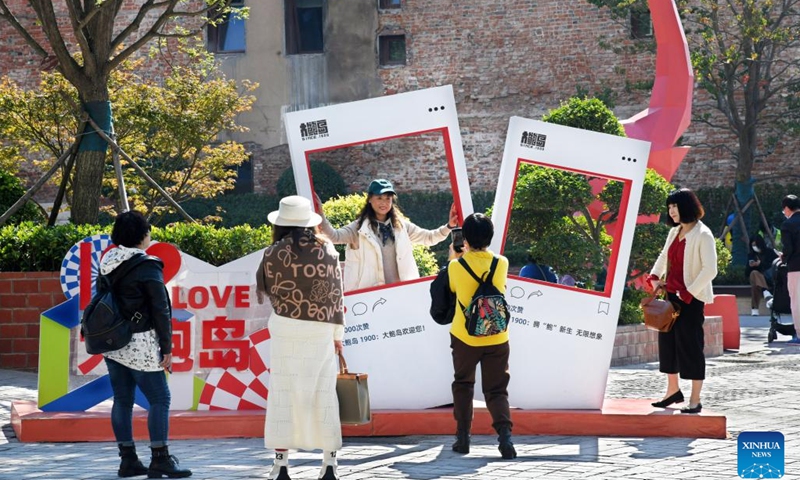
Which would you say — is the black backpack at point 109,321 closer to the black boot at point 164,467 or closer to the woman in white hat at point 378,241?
the black boot at point 164,467

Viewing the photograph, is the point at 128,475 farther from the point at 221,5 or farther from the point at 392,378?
the point at 221,5

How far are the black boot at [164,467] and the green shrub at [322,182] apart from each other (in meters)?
20.1

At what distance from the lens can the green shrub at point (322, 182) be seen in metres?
26.9

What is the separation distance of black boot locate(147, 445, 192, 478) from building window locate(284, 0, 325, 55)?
22331mm

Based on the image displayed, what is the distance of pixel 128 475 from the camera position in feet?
21.5

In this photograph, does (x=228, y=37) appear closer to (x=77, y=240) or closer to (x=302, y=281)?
(x=77, y=240)

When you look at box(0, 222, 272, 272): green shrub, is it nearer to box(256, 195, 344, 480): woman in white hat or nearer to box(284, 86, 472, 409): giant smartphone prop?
box(284, 86, 472, 409): giant smartphone prop

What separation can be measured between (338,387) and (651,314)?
237 centimetres

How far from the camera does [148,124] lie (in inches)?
699

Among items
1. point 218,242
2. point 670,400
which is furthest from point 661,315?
point 218,242

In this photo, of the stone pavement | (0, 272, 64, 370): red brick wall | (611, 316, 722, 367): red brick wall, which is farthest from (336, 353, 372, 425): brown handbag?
(611, 316, 722, 367): red brick wall

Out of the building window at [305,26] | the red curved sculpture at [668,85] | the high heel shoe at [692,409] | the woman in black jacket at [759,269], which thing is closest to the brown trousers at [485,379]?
the high heel shoe at [692,409]

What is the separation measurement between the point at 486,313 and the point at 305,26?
2218cm

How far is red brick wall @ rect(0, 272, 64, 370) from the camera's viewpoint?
35.4 ft
